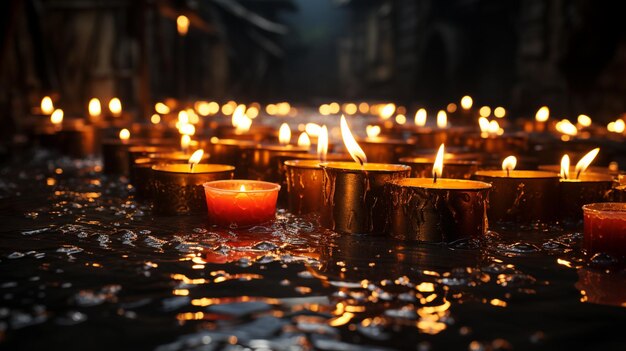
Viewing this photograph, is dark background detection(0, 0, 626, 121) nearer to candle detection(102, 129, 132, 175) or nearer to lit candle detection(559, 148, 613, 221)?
candle detection(102, 129, 132, 175)

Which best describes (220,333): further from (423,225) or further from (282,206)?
(282,206)

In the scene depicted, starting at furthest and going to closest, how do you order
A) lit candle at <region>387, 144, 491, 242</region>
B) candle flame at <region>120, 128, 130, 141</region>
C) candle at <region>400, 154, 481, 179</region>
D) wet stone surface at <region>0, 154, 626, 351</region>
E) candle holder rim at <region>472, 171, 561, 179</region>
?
candle flame at <region>120, 128, 130, 141</region>
candle at <region>400, 154, 481, 179</region>
candle holder rim at <region>472, 171, 561, 179</region>
lit candle at <region>387, 144, 491, 242</region>
wet stone surface at <region>0, 154, 626, 351</region>

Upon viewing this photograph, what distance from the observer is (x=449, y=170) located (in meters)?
3.74

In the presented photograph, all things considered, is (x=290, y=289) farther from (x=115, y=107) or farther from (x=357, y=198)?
(x=115, y=107)

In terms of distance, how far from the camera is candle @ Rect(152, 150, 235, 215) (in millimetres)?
3355

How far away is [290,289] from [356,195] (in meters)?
0.88

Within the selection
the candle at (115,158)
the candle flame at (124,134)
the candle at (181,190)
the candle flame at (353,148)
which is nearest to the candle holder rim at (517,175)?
the candle flame at (353,148)

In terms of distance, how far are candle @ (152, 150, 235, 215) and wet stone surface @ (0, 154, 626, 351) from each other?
15 cm

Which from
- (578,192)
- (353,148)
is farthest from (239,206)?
(578,192)

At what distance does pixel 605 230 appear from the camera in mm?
2537

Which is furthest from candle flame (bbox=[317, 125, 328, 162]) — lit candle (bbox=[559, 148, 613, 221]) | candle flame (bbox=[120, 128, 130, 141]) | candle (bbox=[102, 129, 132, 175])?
candle flame (bbox=[120, 128, 130, 141])

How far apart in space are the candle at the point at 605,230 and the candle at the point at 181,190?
186 cm

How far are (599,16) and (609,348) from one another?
28.2 ft

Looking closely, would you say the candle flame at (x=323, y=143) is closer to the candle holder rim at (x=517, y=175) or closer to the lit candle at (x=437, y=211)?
the lit candle at (x=437, y=211)
